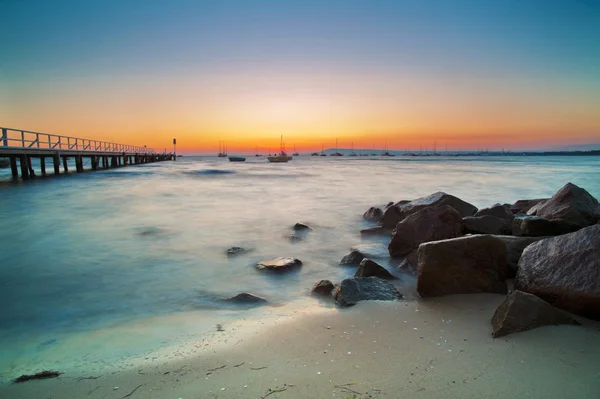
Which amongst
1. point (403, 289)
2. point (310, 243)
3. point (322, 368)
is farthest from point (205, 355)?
point (310, 243)

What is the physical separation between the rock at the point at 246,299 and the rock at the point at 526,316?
2.62m

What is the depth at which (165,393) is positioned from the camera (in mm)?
2508

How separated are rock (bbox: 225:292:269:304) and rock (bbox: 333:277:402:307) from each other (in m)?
0.95

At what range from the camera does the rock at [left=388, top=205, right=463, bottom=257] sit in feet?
20.0

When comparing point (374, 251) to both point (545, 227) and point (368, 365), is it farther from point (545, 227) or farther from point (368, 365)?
point (368, 365)

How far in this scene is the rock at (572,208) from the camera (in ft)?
19.0

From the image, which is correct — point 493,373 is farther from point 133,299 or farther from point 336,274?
point 133,299

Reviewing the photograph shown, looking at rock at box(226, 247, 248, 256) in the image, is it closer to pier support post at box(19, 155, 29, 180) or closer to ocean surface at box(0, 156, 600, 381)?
ocean surface at box(0, 156, 600, 381)

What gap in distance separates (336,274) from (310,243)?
2.24 meters

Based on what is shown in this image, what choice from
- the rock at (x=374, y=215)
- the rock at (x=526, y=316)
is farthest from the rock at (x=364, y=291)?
the rock at (x=374, y=215)

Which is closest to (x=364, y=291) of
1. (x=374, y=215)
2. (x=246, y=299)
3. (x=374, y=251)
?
(x=246, y=299)

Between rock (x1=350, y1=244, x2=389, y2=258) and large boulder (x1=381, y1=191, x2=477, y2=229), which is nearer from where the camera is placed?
rock (x1=350, y1=244, x2=389, y2=258)

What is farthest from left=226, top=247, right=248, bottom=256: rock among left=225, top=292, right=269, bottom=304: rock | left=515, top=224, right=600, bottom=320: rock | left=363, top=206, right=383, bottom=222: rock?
left=515, top=224, right=600, bottom=320: rock

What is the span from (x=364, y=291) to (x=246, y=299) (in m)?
1.47
